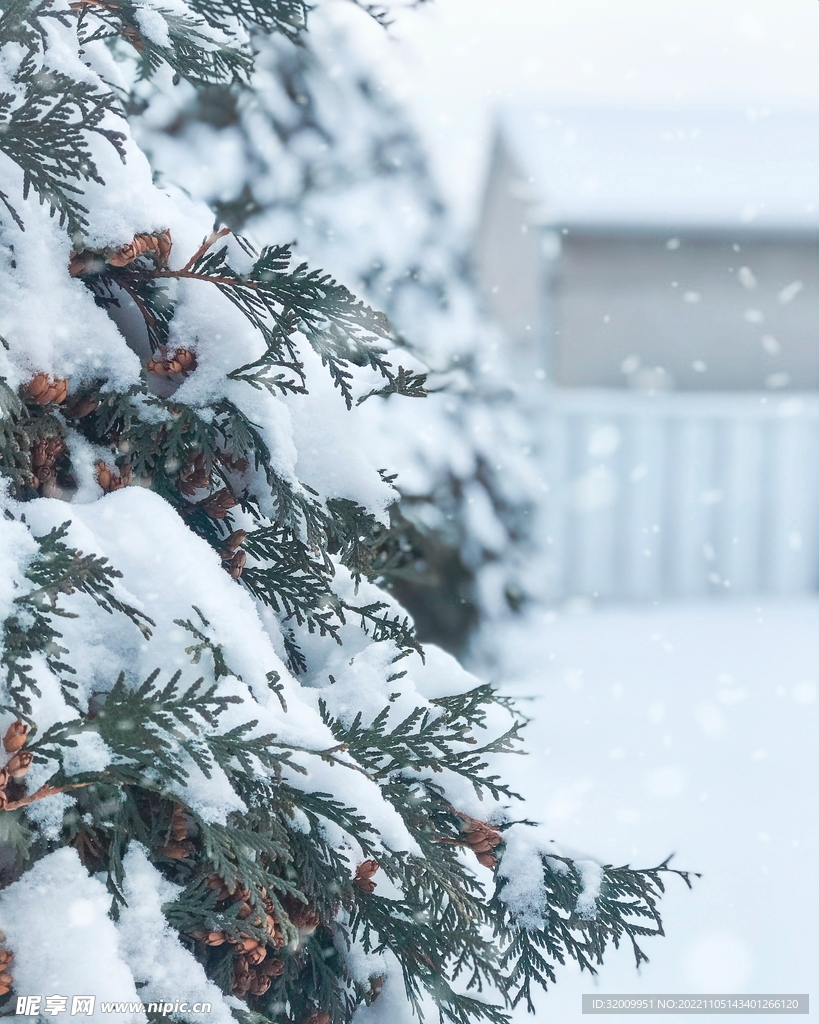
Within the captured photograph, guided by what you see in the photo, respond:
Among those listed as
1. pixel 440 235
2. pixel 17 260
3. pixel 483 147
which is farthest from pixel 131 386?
pixel 483 147

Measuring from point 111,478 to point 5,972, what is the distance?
0.68m

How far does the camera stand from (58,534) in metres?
1.18

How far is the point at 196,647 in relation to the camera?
1.25 metres

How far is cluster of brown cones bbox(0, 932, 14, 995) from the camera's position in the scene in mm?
1106

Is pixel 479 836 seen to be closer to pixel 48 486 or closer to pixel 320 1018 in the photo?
pixel 320 1018

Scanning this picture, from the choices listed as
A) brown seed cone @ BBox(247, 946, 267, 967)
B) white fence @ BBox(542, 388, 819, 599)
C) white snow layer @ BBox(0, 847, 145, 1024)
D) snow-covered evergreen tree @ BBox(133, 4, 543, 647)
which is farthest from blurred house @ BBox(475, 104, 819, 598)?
white snow layer @ BBox(0, 847, 145, 1024)

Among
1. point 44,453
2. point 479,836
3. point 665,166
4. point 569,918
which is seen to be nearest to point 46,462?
point 44,453

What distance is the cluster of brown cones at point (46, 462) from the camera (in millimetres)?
1335

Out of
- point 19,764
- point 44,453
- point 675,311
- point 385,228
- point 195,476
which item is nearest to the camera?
point 19,764

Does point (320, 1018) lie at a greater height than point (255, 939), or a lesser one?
lesser

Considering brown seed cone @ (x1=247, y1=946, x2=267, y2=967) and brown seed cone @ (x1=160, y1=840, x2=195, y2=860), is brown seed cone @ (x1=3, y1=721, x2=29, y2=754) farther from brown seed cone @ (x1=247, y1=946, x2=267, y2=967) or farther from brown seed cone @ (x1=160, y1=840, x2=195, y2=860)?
brown seed cone @ (x1=247, y1=946, x2=267, y2=967)

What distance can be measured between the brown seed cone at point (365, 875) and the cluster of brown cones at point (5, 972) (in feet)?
1.61

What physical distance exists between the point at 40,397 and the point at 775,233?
9540 millimetres

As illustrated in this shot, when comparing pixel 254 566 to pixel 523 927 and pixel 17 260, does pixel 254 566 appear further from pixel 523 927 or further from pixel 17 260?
pixel 523 927
